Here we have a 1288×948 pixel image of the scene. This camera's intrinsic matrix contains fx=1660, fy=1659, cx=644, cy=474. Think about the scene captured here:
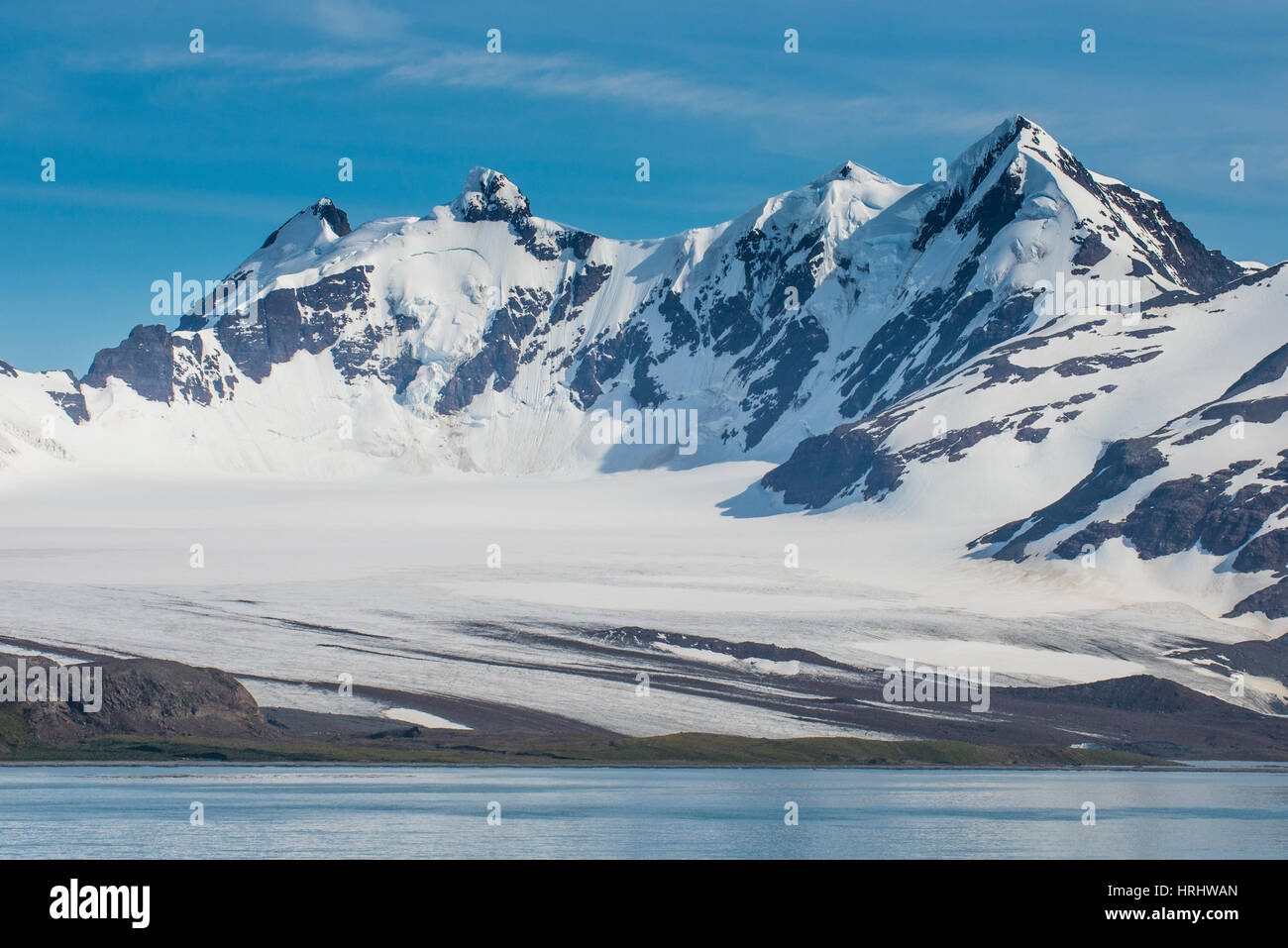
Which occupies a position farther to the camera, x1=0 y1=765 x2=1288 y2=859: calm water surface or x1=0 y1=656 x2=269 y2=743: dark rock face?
x1=0 y1=656 x2=269 y2=743: dark rock face

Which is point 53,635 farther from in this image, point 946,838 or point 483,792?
point 946,838

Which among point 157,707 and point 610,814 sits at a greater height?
point 157,707

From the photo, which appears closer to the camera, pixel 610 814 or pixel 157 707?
pixel 610 814

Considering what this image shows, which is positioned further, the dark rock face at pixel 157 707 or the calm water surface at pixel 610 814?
the dark rock face at pixel 157 707
